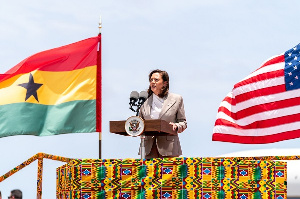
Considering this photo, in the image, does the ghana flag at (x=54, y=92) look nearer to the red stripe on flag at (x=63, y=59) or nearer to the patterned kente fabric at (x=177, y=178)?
the red stripe on flag at (x=63, y=59)

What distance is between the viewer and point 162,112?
10.1m

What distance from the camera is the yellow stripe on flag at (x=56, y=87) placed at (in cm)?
1426

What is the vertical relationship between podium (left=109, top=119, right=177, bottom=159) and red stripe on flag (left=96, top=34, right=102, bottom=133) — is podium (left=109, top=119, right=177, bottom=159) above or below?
below

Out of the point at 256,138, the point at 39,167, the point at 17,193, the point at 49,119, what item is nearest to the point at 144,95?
the point at 39,167

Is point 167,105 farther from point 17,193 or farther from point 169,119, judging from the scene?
point 17,193

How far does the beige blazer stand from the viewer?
1002cm

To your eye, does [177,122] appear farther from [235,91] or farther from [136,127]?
[235,91]

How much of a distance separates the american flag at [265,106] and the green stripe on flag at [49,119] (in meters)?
2.79

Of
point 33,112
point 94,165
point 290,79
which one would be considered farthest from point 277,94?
point 94,165

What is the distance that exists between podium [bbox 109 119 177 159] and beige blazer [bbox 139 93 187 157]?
26 centimetres

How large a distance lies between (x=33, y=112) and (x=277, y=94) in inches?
206

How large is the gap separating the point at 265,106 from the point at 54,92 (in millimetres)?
4575

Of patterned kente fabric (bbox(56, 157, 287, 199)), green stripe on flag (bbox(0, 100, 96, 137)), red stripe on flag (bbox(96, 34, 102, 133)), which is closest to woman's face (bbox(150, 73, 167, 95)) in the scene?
patterned kente fabric (bbox(56, 157, 287, 199))

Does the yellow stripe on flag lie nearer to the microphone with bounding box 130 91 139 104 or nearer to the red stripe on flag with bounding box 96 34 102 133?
the red stripe on flag with bounding box 96 34 102 133
